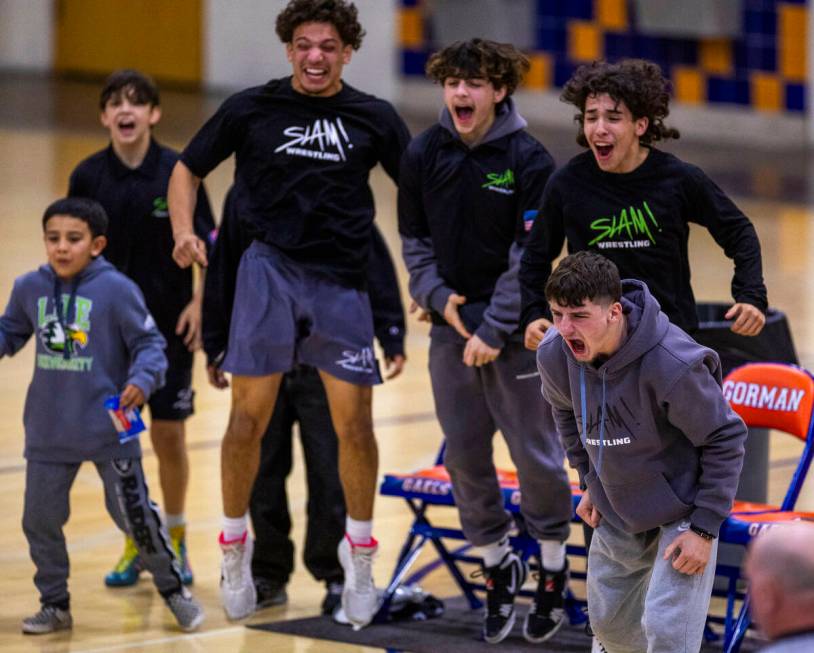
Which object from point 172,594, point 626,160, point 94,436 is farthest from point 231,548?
point 626,160

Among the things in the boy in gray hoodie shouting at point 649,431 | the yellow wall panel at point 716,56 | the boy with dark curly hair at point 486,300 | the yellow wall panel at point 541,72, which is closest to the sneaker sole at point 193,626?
the boy with dark curly hair at point 486,300

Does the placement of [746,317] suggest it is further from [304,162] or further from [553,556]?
[304,162]

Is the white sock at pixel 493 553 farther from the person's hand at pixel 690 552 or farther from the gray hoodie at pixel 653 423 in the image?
the person's hand at pixel 690 552

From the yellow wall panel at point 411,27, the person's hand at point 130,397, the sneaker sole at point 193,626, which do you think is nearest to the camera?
the person's hand at point 130,397

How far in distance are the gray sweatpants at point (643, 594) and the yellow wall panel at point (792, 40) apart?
46.2ft

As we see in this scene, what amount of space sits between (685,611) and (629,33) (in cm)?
1533

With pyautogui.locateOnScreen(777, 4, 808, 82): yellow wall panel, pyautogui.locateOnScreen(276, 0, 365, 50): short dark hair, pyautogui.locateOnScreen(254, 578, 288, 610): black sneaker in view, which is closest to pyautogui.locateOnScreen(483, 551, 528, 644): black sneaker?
pyautogui.locateOnScreen(254, 578, 288, 610): black sneaker

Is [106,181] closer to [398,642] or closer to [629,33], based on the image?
[398,642]

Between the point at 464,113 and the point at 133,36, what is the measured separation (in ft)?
62.0

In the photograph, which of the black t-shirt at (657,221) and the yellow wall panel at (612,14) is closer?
the black t-shirt at (657,221)

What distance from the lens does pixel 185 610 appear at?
5539 mm

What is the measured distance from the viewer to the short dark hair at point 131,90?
6117 mm

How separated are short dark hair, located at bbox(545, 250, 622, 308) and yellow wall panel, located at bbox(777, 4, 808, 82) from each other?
14.2 meters

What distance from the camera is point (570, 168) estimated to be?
189 inches
